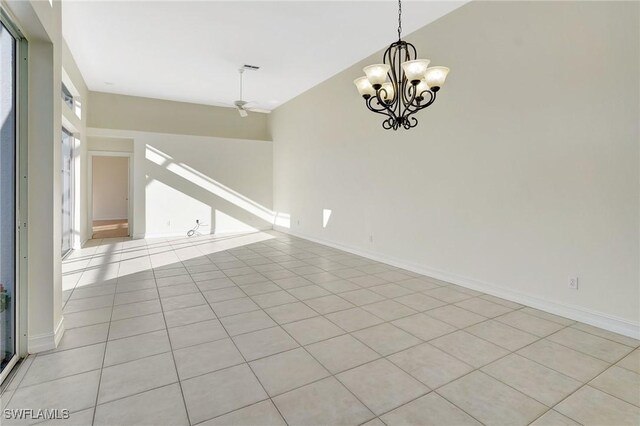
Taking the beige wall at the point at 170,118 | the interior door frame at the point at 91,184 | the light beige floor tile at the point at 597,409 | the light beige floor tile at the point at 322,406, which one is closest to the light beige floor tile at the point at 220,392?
the light beige floor tile at the point at 322,406

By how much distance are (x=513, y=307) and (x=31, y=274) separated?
412cm

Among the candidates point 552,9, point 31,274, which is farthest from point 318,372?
point 552,9

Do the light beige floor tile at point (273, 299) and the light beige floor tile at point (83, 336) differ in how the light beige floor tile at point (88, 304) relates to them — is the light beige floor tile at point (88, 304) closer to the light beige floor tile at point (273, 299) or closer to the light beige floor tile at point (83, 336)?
the light beige floor tile at point (83, 336)

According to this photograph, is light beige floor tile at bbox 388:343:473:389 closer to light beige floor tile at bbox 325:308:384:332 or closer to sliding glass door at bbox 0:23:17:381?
light beige floor tile at bbox 325:308:384:332

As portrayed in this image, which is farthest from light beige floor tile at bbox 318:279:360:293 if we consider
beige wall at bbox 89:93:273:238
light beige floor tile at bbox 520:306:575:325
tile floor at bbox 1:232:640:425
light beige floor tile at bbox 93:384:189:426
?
beige wall at bbox 89:93:273:238

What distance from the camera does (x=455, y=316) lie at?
Result: 10.1 ft

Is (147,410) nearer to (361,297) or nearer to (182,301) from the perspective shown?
(182,301)

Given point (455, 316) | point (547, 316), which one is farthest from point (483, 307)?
point (547, 316)

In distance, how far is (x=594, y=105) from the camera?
9.34 ft

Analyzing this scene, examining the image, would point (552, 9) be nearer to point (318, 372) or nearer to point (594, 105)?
point (594, 105)

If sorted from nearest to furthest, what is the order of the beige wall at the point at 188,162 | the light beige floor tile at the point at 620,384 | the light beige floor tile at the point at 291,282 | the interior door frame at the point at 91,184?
the light beige floor tile at the point at 620,384
the light beige floor tile at the point at 291,282
the interior door frame at the point at 91,184
the beige wall at the point at 188,162

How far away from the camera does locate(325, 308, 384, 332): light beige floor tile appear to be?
2867 millimetres

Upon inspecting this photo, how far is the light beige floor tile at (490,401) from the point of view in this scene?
1751mm

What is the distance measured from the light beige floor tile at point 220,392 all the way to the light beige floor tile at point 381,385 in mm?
554
